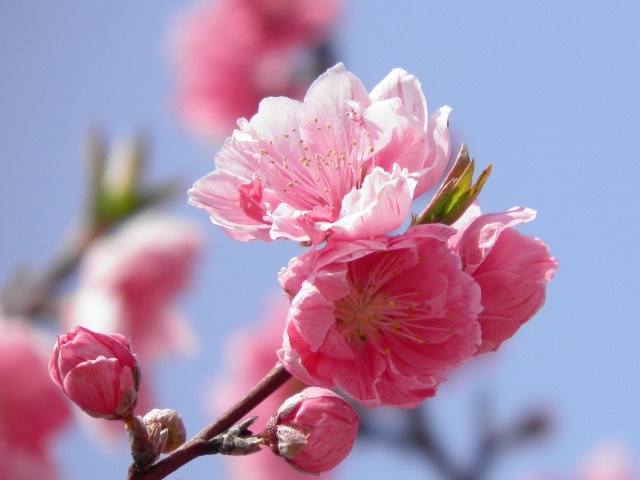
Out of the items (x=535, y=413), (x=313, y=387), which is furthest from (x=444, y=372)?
(x=535, y=413)

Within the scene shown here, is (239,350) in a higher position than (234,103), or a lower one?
lower

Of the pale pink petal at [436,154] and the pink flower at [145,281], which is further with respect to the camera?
the pink flower at [145,281]

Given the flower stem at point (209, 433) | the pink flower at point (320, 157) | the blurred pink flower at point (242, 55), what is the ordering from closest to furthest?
the flower stem at point (209, 433) → the pink flower at point (320, 157) → the blurred pink flower at point (242, 55)

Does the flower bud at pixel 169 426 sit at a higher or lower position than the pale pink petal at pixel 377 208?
lower

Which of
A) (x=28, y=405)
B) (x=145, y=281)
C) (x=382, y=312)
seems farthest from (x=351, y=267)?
(x=145, y=281)

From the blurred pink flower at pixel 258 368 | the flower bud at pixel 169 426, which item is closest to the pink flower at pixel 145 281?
the blurred pink flower at pixel 258 368

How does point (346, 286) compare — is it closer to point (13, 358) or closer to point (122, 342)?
point (122, 342)

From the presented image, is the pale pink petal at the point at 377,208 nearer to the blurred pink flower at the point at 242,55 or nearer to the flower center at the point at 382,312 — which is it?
the flower center at the point at 382,312
